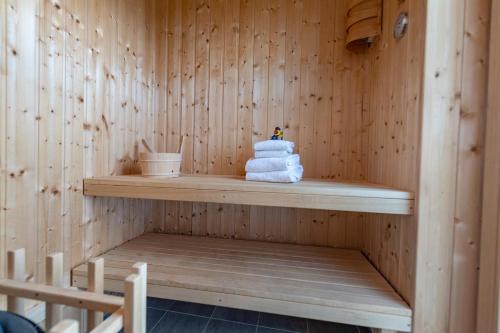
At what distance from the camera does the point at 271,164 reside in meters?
1.39

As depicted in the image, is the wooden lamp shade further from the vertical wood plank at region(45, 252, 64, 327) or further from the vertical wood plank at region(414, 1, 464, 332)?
the vertical wood plank at region(45, 252, 64, 327)

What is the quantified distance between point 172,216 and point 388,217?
4.87ft

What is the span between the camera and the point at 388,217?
53.6 inches

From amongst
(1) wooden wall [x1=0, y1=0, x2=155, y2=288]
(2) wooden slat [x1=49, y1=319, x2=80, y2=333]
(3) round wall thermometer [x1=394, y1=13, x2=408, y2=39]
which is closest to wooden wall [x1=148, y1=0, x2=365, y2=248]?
(1) wooden wall [x1=0, y1=0, x2=155, y2=288]

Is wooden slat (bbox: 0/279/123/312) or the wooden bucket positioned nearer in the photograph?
wooden slat (bbox: 0/279/123/312)

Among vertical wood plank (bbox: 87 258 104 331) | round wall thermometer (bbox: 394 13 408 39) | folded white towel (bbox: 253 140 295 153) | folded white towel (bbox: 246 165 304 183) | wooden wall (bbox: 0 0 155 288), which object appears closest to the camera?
vertical wood plank (bbox: 87 258 104 331)

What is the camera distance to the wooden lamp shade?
1480 mm

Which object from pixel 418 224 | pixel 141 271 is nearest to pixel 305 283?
pixel 418 224

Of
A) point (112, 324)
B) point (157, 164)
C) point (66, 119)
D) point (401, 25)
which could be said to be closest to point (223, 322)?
point (157, 164)

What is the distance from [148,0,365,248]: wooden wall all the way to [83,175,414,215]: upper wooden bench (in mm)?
612

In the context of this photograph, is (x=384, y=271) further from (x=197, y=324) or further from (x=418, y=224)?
(x=197, y=324)

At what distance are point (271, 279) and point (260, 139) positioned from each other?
3.11ft

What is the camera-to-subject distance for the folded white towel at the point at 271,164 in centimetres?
137

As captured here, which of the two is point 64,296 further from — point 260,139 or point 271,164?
point 260,139
